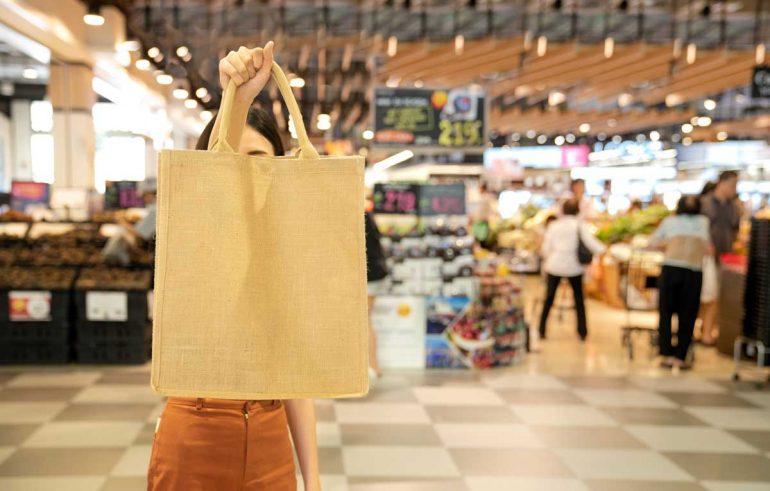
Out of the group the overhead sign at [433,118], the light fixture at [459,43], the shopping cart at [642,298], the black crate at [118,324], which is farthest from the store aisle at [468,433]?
the light fixture at [459,43]

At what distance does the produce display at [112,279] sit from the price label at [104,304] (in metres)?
0.06

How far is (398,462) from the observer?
13.6 feet

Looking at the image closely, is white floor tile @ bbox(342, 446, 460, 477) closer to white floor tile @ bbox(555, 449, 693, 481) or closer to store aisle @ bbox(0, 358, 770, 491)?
store aisle @ bbox(0, 358, 770, 491)

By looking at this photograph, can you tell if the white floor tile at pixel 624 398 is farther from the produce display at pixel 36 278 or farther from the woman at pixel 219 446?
the produce display at pixel 36 278

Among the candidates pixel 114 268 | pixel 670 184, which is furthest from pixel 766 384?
pixel 670 184

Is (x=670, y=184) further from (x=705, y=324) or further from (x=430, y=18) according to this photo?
(x=705, y=324)

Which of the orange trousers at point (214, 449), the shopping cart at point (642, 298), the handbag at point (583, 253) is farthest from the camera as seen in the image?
the handbag at point (583, 253)

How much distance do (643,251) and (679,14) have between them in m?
6.10

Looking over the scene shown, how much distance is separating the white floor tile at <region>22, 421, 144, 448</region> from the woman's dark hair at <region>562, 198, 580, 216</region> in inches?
210

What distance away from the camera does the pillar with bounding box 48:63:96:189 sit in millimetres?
11859

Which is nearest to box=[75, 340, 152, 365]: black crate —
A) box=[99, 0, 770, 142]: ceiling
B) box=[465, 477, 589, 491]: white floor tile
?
box=[465, 477, 589, 491]: white floor tile

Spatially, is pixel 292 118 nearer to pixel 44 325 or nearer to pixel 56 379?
pixel 56 379

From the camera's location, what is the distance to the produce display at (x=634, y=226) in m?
10.6

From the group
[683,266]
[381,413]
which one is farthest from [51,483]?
[683,266]
